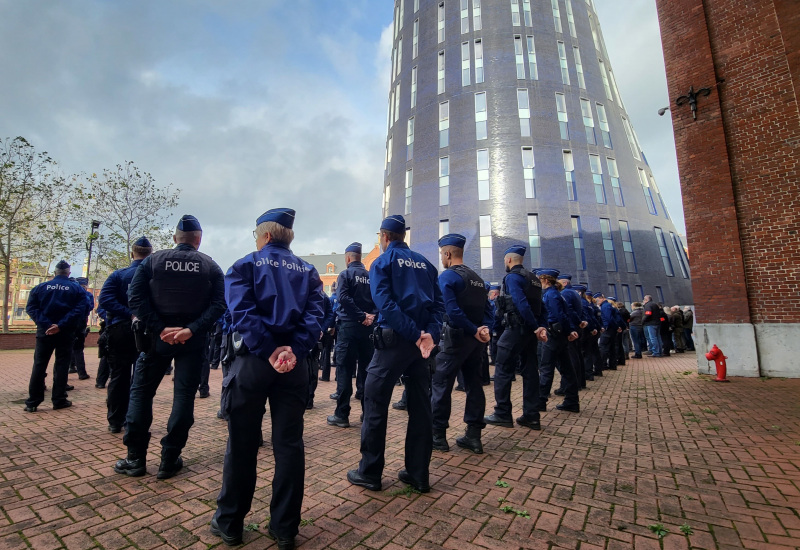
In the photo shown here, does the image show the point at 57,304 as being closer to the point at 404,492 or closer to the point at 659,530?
the point at 404,492

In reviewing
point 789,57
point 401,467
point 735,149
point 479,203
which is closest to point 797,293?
point 735,149

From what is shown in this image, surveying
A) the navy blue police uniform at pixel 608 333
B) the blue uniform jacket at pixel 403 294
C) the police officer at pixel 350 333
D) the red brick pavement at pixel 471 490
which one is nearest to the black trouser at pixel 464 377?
the red brick pavement at pixel 471 490

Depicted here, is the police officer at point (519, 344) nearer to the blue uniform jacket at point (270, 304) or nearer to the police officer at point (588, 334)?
the blue uniform jacket at point (270, 304)

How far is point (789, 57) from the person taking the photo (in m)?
8.79

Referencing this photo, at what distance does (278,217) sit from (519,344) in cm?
358

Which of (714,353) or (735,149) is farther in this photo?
(735,149)

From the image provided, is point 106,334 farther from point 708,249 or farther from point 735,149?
point 735,149

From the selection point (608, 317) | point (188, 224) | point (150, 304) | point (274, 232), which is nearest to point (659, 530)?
point (274, 232)

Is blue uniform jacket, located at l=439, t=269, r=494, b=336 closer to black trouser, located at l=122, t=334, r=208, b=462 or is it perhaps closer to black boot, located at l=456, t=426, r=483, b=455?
black boot, located at l=456, t=426, r=483, b=455

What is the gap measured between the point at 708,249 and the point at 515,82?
72.0ft

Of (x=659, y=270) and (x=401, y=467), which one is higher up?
(x=659, y=270)

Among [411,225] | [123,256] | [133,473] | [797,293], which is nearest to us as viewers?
[133,473]

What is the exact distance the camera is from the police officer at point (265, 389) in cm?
240

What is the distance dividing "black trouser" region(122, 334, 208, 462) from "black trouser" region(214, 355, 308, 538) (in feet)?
4.25
